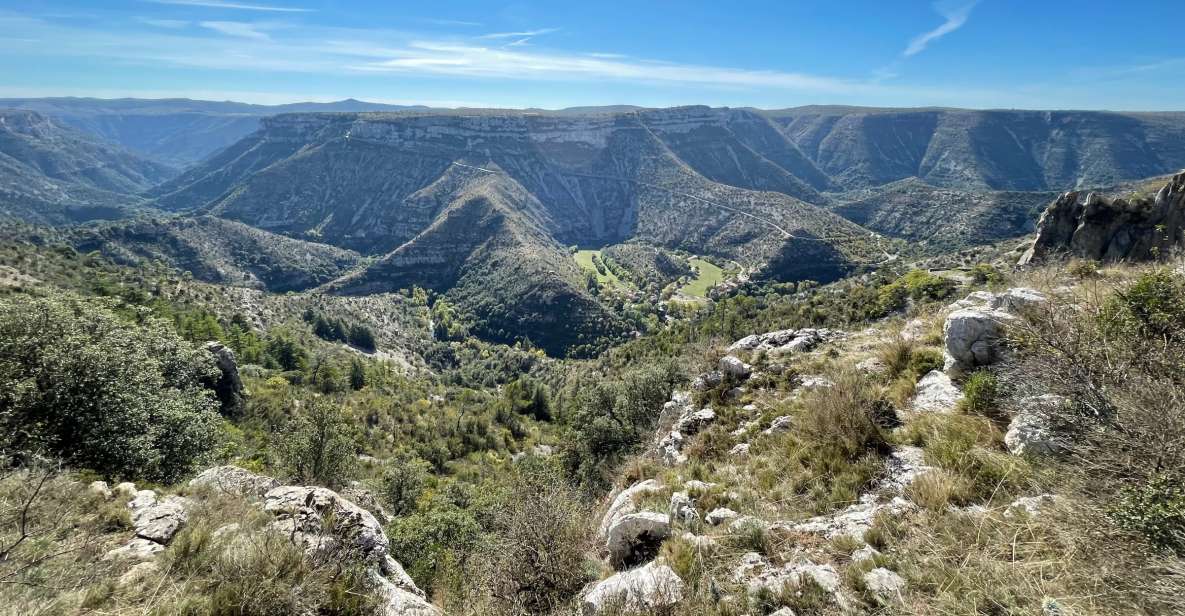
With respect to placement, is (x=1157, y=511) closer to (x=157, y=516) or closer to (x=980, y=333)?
(x=980, y=333)

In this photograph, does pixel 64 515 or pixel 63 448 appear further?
pixel 63 448

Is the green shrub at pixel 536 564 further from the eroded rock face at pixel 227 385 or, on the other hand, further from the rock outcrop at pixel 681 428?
the eroded rock face at pixel 227 385

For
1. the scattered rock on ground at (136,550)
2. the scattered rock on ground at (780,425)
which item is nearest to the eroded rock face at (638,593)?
the scattered rock on ground at (780,425)

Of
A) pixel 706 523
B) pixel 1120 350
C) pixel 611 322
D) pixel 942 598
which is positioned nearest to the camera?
pixel 942 598

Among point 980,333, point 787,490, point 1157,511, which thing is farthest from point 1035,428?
point 980,333

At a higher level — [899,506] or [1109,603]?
[1109,603]

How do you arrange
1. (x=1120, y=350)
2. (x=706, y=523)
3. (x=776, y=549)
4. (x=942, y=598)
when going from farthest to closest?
1. (x=706, y=523)
2. (x=776, y=549)
3. (x=1120, y=350)
4. (x=942, y=598)

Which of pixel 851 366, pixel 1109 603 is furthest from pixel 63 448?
pixel 851 366

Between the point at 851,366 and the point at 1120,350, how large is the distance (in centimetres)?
658

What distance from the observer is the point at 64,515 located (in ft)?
19.3

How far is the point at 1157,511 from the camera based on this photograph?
327cm

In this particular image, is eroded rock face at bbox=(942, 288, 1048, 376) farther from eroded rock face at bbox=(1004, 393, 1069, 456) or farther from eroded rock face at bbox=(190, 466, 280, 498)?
eroded rock face at bbox=(190, 466, 280, 498)

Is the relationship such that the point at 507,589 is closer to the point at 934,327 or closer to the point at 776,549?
the point at 776,549

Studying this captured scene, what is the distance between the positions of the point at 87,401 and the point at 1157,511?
57.1ft
